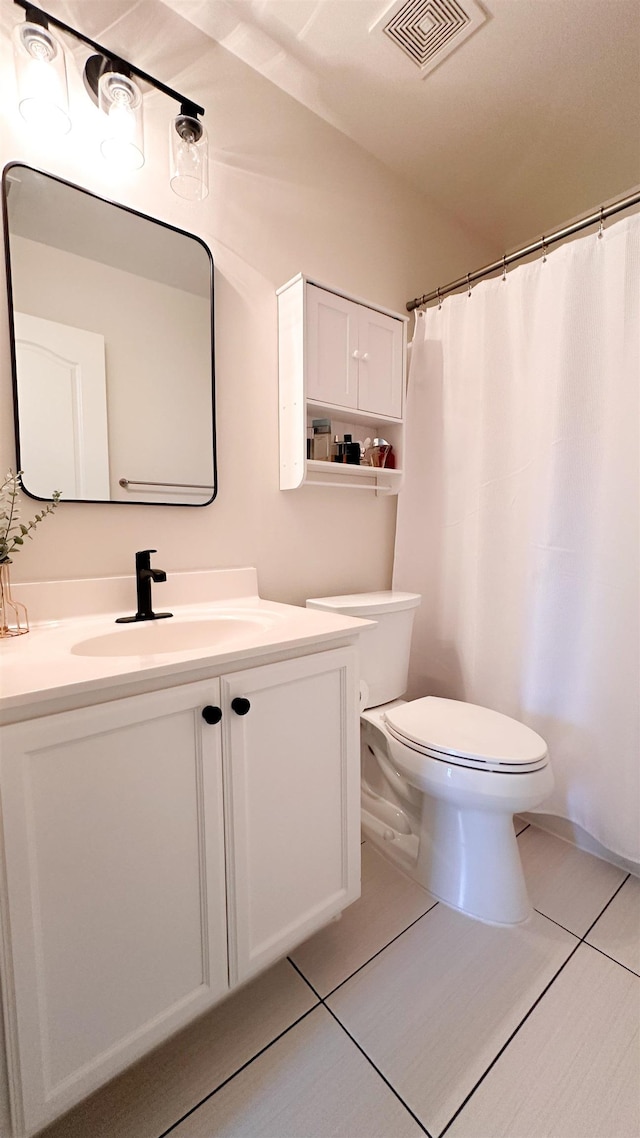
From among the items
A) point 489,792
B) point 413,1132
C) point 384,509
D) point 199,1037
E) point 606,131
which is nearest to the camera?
point 413,1132

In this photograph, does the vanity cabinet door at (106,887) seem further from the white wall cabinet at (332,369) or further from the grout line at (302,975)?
the white wall cabinet at (332,369)

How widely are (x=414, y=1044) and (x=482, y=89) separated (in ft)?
8.30

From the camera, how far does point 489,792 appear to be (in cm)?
110

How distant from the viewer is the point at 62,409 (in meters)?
1.07

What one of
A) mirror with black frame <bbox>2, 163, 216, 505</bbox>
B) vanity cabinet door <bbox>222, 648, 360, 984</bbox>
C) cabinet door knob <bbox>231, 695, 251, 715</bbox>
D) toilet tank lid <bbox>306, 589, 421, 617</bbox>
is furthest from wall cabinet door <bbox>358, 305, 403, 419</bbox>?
cabinet door knob <bbox>231, 695, 251, 715</bbox>

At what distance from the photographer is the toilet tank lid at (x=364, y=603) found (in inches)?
56.1

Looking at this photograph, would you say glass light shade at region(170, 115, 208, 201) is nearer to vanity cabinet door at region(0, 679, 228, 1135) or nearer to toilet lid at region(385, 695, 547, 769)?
vanity cabinet door at region(0, 679, 228, 1135)

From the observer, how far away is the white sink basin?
100 centimetres

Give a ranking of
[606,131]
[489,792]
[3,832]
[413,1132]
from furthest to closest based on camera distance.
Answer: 1. [606,131]
2. [489,792]
3. [413,1132]
4. [3,832]

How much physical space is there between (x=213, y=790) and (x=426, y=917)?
82cm

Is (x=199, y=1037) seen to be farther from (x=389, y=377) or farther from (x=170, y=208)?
(x=170, y=208)

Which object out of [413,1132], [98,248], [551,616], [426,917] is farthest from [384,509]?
[413,1132]

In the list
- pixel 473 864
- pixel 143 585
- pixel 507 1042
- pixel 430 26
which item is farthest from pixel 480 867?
pixel 430 26

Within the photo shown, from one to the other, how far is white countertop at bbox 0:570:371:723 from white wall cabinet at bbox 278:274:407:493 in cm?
45
